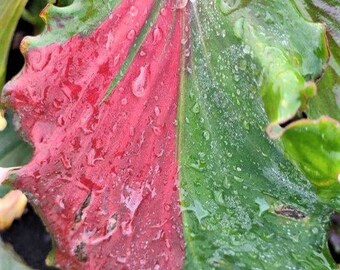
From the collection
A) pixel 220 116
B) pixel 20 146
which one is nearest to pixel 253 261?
pixel 220 116

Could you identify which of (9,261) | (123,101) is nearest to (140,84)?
(123,101)

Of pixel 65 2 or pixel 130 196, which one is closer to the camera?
pixel 130 196

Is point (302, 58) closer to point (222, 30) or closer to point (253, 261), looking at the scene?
point (222, 30)

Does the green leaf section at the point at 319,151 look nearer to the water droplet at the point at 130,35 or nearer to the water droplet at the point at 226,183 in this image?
the water droplet at the point at 226,183

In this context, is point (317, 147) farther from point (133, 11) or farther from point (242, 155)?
point (133, 11)

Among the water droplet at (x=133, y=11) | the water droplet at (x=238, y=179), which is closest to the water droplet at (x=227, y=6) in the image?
the water droplet at (x=133, y=11)

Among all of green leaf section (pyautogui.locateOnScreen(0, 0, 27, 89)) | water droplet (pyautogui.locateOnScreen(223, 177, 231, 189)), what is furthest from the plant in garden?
green leaf section (pyautogui.locateOnScreen(0, 0, 27, 89))

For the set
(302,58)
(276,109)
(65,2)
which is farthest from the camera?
(65,2)
